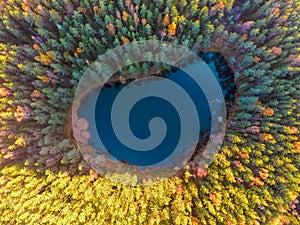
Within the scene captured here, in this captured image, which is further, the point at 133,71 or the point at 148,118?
the point at 148,118

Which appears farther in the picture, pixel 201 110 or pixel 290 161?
pixel 201 110

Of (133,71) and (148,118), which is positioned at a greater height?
(133,71)

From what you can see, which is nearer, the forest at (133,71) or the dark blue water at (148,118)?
the forest at (133,71)

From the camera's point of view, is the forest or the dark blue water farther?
the dark blue water

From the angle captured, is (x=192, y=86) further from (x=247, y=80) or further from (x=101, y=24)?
(x=101, y=24)

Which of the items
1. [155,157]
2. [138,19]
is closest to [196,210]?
[155,157]
